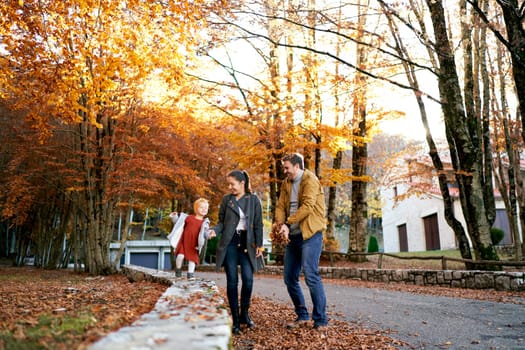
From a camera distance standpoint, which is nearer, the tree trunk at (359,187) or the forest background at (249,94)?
the forest background at (249,94)

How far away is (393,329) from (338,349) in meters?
1.36

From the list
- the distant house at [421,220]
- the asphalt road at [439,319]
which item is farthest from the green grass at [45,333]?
the distant house at [421,220]

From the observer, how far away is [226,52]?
60.9 feet

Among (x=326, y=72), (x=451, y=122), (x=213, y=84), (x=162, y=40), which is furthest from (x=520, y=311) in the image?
(x=213, y=84)

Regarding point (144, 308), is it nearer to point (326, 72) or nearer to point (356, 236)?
point (326, 72)

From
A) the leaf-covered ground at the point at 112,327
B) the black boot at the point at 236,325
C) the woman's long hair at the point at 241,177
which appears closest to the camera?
the leaf-covered ground at the point at 112,327

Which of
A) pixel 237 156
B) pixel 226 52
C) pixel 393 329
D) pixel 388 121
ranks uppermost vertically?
pixel 226 52

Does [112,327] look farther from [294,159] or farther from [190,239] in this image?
[190,239]

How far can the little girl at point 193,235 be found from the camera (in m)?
6.41

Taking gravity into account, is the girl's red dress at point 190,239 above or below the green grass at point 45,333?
above

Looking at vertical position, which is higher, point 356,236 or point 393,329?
point 356,236

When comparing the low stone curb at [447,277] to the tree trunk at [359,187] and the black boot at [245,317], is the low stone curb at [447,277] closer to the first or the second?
the tree trunk at [359,187]

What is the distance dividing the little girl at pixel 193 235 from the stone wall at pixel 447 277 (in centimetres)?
693

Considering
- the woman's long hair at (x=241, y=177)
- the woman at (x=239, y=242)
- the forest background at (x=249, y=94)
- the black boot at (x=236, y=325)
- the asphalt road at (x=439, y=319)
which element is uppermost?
the forest background at (x=249, y=94)
